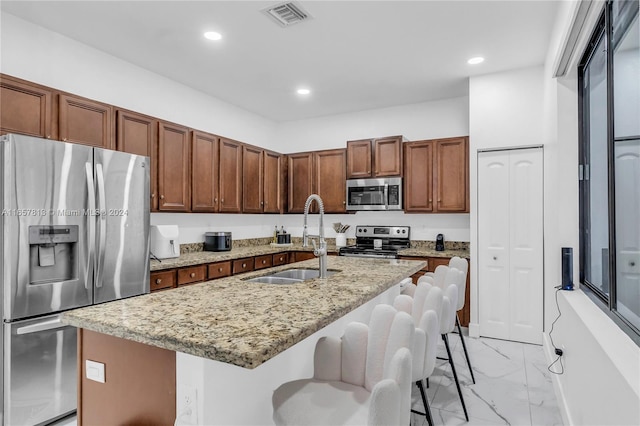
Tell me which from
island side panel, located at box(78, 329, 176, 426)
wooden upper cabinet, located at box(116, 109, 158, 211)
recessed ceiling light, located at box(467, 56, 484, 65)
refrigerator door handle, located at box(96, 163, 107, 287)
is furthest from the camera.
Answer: recessed ceiling light, located at box(467, 56, 484, 65)

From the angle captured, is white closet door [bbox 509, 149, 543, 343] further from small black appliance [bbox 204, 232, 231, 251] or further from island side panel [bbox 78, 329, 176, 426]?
Result: island side panel [bbox 78, 329, 176, 426]

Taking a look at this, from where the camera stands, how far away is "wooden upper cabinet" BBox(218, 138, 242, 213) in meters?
4.27

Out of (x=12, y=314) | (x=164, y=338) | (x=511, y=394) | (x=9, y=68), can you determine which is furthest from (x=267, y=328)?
(x=9, y=68)

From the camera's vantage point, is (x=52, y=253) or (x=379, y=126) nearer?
(x=52, y=253)

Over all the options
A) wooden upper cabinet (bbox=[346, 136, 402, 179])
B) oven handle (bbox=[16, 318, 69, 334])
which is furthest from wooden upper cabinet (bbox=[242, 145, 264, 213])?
oven handle (bbox=[16, 318, 69, 334])

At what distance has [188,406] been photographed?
1115mm

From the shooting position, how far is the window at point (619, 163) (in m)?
1.48

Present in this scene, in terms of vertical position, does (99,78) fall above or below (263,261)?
above

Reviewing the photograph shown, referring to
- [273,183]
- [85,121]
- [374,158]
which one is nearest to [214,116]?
[273,183]

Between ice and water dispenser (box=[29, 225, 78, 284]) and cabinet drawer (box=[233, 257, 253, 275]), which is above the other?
ice and water dispenser (box=[29, 225, 78, 284])

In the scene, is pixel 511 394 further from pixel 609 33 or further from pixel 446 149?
pixel 446 149

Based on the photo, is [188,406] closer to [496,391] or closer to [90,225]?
[90,225]

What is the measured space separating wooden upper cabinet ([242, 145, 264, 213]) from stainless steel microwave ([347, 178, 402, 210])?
3.89ft

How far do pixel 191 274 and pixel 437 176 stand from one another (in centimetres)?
295
